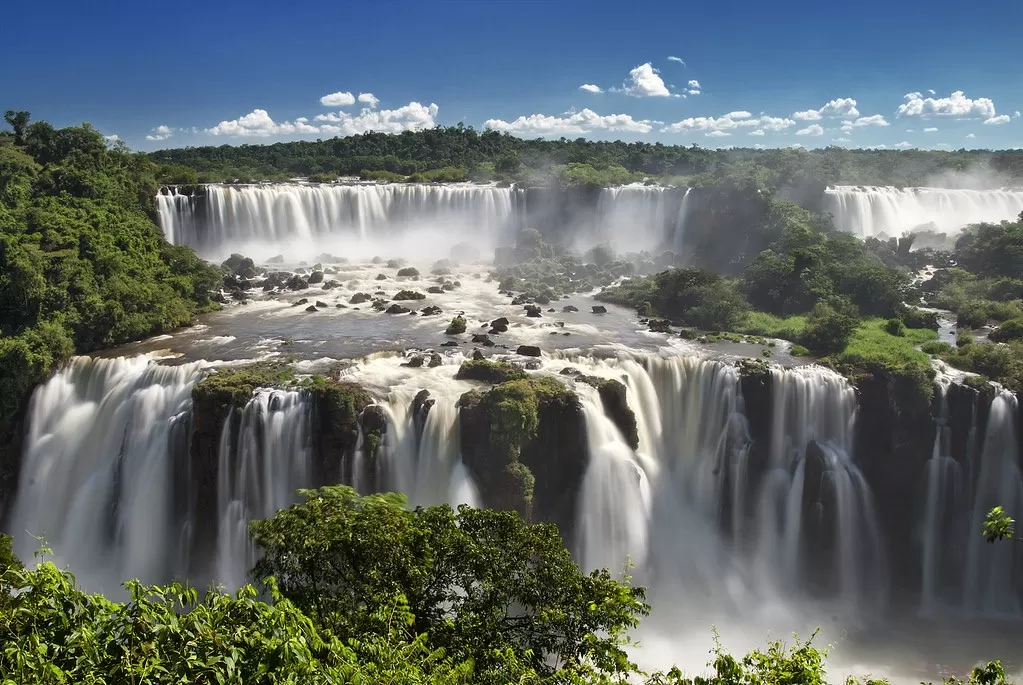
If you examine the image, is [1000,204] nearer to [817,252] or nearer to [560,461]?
[817,252]

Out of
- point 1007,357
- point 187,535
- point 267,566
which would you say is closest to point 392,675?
point 267,566

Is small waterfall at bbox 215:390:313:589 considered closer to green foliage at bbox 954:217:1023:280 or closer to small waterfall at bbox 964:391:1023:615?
small waterfall at bbox 964:391:1023:615

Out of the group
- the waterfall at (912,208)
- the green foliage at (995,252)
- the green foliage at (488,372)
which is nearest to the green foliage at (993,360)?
the green foliage at (995,252)

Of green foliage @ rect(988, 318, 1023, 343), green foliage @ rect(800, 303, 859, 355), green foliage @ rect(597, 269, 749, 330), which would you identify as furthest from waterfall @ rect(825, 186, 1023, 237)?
green foliage @ rect(800, 303, 859, 355)

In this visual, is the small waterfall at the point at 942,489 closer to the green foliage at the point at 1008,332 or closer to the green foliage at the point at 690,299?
the green foliage at the point at 1008,332

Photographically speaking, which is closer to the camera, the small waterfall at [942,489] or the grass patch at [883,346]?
the small waterfall at [942,489]
